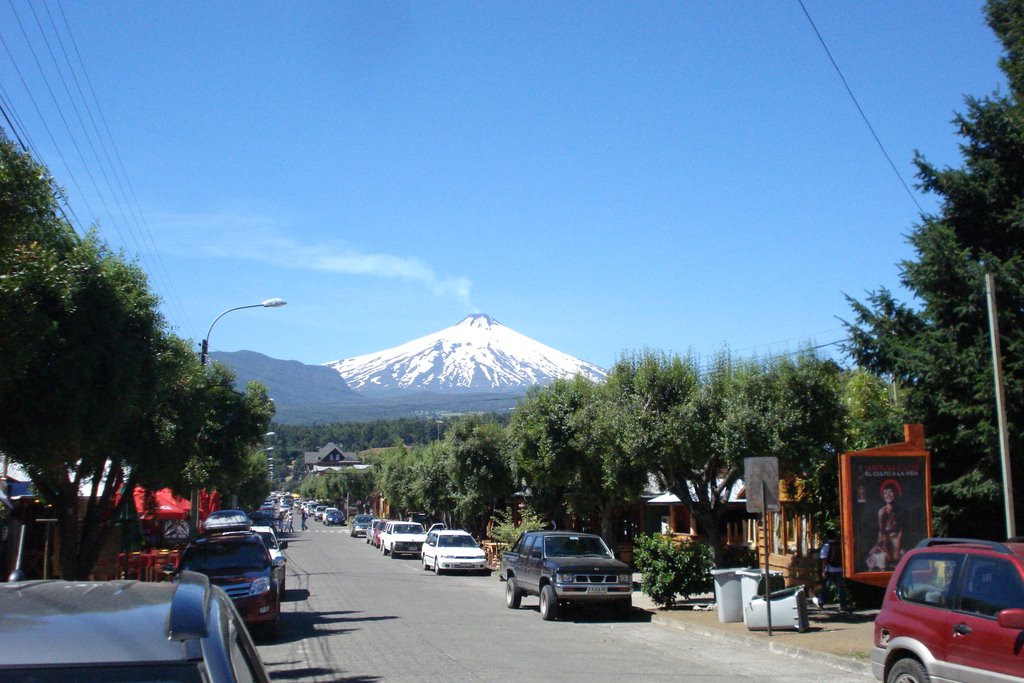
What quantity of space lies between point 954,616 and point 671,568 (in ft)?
39.6

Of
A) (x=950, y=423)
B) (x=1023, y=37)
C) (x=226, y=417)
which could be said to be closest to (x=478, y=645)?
(x=950, y=423)

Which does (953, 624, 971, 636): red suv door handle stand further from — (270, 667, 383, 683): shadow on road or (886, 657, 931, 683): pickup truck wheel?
(270, 667, 383, 683): shadow on road

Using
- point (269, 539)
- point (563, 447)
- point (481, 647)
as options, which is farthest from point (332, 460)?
point (481, 647)

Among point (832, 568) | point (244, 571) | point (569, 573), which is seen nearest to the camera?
point (244, 571)

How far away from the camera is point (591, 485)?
30188mm

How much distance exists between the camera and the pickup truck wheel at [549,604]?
19828mm

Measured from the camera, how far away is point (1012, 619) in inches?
312

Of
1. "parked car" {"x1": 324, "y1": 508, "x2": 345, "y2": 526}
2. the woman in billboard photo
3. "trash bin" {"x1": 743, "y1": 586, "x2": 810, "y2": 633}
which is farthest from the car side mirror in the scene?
"parked car" {"x1": 324, "y1": 508, "x2": 345, "y2": 526}

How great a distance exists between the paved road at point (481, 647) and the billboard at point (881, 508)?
1.92 metres

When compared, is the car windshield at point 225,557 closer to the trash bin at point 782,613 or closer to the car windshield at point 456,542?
the trash bin at point 782,613

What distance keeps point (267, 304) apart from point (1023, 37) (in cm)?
1942

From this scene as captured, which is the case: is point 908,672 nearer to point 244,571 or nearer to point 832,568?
point 832,568

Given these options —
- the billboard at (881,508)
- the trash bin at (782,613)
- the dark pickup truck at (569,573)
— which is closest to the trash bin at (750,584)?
the trash bin at (782,613)

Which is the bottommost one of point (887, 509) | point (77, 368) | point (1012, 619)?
point (1012, 619)
